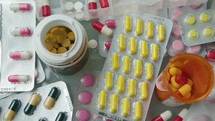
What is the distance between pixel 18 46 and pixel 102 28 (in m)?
0.17

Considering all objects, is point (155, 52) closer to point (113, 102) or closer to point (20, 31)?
point (113, 102)

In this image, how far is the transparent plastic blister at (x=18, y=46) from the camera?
2.54 feet

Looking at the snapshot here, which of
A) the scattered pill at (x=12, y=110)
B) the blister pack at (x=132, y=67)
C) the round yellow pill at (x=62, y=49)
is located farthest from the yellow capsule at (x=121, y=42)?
the scattered pill at (x=12, y=110)

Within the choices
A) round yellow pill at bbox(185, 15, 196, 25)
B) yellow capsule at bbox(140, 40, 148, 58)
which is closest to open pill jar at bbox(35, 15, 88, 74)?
yellow capsule at bbox(140, 40, 148, 58)

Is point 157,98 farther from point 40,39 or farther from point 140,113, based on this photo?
point 40,39

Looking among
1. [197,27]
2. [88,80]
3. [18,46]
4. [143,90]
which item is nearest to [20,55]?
[18,46]

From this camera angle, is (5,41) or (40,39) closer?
(40,39)

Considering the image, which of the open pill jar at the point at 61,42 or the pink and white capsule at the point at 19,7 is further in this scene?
the pink and white capsule at the point at 19,7

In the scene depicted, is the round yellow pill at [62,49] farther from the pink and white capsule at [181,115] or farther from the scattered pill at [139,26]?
the pink and white capsule at [181,115]

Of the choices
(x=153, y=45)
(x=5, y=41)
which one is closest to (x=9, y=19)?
(x=5, y=41)

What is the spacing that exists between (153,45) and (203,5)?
0.44 ft

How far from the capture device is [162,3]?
2.53 ft

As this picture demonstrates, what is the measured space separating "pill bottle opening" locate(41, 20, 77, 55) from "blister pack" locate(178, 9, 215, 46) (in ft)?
0.71

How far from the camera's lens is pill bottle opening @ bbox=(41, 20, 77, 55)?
0.70 metres
